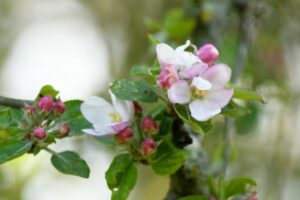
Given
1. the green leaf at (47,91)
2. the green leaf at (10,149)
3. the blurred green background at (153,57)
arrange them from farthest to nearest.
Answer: the blurred green background at (153,57)
the green leaf at (47,91)
the green leaf at (10,149)

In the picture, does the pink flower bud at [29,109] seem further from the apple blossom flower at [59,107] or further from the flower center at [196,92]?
the flower center at [196,92]

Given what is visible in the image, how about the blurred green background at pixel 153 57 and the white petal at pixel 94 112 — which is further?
the blurred green background at pixel 153 57

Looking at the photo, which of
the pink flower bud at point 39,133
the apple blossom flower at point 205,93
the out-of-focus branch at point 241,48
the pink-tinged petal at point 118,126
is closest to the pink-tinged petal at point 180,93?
the apple blossom flower at point 205,93

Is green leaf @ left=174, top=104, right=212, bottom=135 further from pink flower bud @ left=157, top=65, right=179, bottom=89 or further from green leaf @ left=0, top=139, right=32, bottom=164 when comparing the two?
green leaf @ left=0, top=139, right=32, bottom=164

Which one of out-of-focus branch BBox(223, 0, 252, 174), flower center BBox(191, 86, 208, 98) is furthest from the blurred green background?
flower center BBox(191, 86, 208, 98)

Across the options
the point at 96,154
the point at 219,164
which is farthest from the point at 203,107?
the point at 96,154

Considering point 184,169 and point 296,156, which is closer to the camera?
point 184,169

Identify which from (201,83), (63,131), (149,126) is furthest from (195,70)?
(63,131)

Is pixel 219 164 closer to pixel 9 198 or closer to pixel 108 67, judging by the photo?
pixel 9 198
